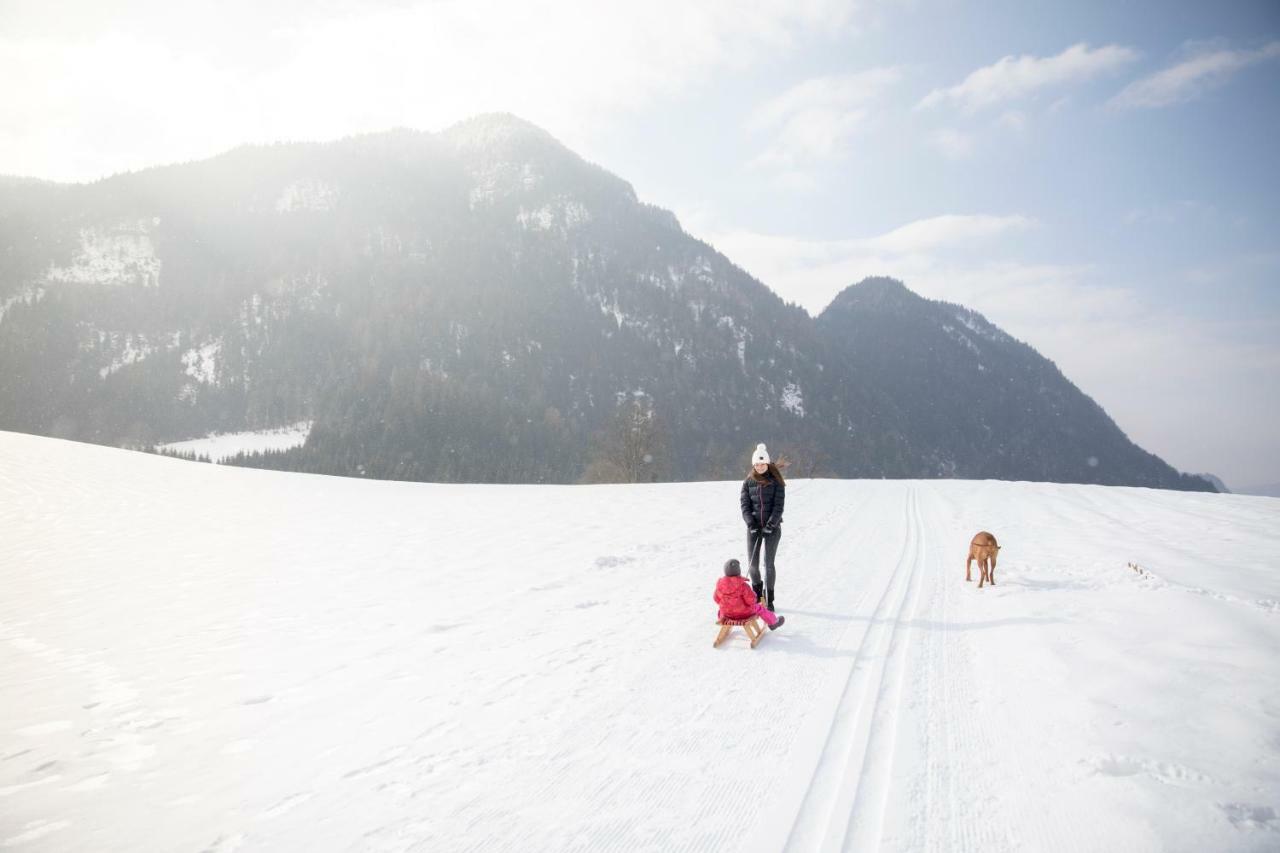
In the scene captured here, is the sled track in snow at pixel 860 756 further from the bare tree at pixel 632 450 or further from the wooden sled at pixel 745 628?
the bare tree at pixel 632 450

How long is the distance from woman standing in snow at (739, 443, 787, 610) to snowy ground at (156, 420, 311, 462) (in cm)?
15522

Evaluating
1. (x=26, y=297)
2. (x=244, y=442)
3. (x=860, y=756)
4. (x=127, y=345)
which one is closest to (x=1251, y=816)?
(x=860, y=756)

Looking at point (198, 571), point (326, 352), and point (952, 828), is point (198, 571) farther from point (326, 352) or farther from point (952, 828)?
point (326, 352)

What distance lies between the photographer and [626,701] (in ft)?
16.9

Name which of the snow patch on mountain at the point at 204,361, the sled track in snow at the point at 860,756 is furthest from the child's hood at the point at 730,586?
the snow patch on mountain at the point at 204,361

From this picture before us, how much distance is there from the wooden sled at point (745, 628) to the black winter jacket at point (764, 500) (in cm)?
144

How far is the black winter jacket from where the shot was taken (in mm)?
7812

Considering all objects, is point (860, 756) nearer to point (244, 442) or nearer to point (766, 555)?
point (766, 555)

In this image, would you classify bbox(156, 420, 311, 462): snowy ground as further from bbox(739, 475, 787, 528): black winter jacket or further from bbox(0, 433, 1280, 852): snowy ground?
bbox(739, 475, 787, 528): black winter jacket

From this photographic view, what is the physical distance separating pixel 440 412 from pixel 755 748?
460ft

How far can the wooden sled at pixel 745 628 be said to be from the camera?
6508 millimetres

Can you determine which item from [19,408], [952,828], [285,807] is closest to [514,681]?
[285,807]

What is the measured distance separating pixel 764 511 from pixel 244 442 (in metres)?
177

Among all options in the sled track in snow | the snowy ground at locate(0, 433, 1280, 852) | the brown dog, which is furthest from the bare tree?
the sled track in snow
